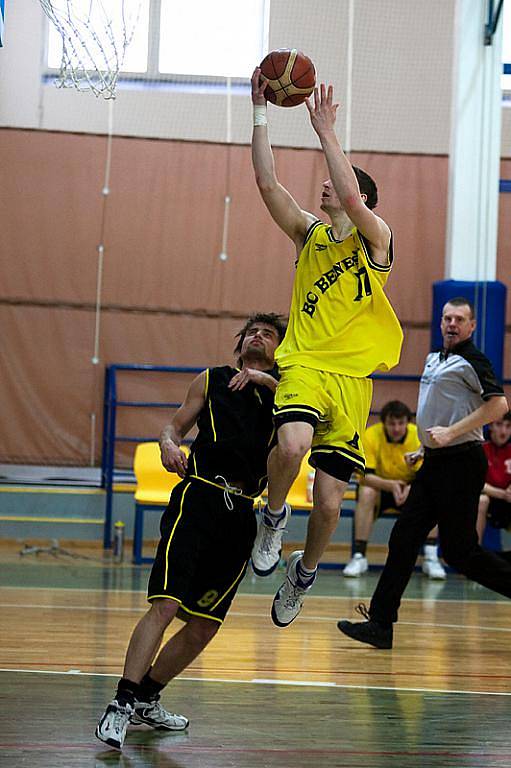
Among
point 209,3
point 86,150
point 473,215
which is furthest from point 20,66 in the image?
point 473,215

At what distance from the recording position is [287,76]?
13.3ft

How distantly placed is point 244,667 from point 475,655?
4.43ft

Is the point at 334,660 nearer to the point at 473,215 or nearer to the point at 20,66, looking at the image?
the point at 473,215

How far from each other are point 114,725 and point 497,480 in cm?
579

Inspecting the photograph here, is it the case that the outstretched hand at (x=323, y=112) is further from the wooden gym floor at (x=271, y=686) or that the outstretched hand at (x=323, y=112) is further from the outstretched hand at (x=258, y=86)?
the wooden gym floor at (x=271, y=686)

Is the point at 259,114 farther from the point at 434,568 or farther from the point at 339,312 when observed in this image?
the point at 434,568

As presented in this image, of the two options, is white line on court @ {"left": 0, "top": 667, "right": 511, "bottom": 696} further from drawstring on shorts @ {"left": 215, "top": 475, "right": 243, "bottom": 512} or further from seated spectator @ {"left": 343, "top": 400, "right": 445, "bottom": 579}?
seated spectator @ {"left": 343, "top": 400, "right": 445, "bottom": 579}

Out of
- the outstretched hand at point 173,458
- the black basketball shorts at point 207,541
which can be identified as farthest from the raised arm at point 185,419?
the black basketball shorts at point 207,541

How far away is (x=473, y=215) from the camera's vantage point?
32.4 feet

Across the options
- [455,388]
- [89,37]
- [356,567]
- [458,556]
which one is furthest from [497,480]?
[89,37]

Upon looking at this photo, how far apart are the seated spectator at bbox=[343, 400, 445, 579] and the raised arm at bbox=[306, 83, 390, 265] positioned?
4944mm

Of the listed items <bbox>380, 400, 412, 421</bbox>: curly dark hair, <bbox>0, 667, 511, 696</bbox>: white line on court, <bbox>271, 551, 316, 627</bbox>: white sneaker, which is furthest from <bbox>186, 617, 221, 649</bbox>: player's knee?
<bbox>380, 400, 412, 421</bbox>: curly dark hair

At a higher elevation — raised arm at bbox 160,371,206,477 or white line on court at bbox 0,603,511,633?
raised arm at bbox 160,371,206,477

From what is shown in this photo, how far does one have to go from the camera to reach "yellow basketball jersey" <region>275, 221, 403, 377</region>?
4.09 metres
